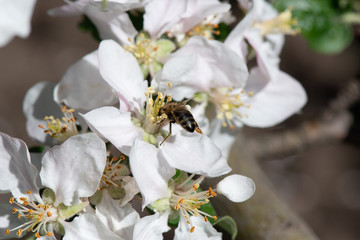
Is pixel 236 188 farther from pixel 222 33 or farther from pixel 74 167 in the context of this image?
pixel 222 33

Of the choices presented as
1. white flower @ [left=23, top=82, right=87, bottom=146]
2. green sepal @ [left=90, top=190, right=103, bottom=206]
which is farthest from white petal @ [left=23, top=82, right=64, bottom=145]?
green sepal @ [left=90, top=190, right=103, bottom=206]

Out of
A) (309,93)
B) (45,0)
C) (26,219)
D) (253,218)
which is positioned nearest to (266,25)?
(253,218)

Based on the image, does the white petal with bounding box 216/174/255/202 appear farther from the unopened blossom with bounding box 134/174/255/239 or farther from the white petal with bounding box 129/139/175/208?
the white petal with bounding box 129/139/175/208

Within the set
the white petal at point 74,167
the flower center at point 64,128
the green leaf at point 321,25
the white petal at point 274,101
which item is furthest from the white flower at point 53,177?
the green leaf at point 321,25

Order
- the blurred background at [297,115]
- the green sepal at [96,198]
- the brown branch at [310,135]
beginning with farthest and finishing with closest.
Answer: the blurred background at [297,115], the brown branch at [310,135], the green sepal at [96,198]

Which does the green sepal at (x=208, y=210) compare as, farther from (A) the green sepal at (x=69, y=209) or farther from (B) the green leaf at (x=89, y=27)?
(B) the green leaf at (x=89, y=27)
